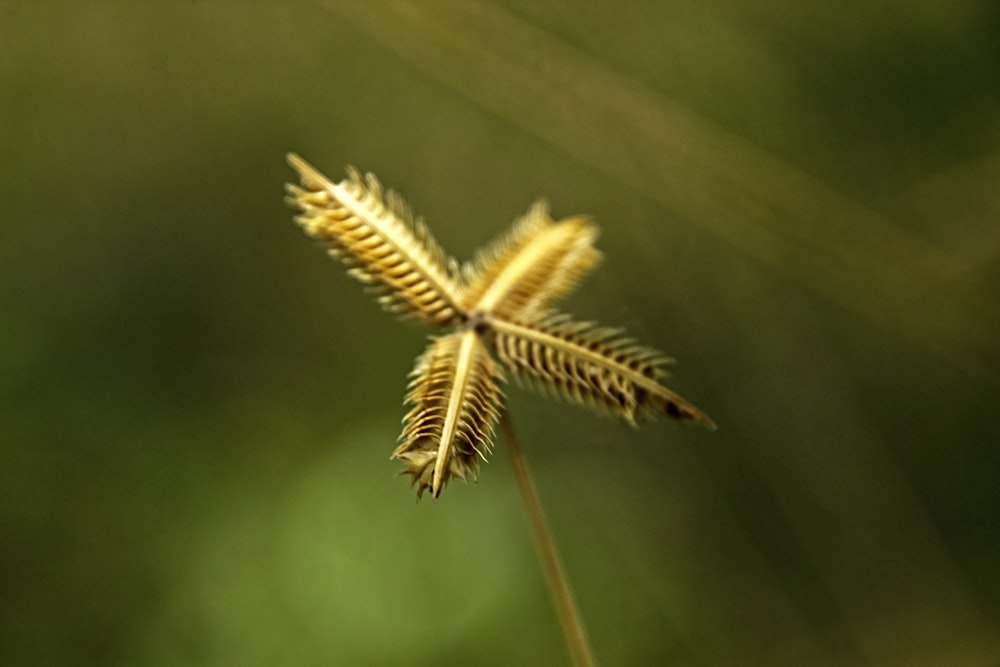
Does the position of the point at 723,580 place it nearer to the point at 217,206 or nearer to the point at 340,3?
the point at 217,206

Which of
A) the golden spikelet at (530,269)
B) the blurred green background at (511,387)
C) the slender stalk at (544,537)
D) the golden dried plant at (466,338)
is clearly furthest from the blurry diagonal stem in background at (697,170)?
the slender stalk at (544,537)

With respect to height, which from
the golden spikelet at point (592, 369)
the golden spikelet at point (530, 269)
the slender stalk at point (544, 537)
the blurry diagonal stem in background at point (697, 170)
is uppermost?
the blurry diagonal stem in background at point (697, 170)

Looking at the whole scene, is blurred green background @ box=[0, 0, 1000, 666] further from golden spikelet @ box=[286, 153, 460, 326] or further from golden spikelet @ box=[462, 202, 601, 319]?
golden spikelet @ box=[286, 153, 460, 326]

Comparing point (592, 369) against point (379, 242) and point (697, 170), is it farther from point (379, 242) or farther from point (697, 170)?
point (697, 170)

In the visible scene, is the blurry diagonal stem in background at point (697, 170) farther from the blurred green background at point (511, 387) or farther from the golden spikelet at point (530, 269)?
the golden spikelet at point (530, 269)

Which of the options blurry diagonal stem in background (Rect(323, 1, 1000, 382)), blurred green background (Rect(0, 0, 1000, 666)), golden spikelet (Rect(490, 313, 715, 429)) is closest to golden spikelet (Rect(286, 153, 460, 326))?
golden spikelet (Rect(490, 313, 715, 429))

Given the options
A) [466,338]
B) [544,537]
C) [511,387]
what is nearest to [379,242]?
[466,338]
